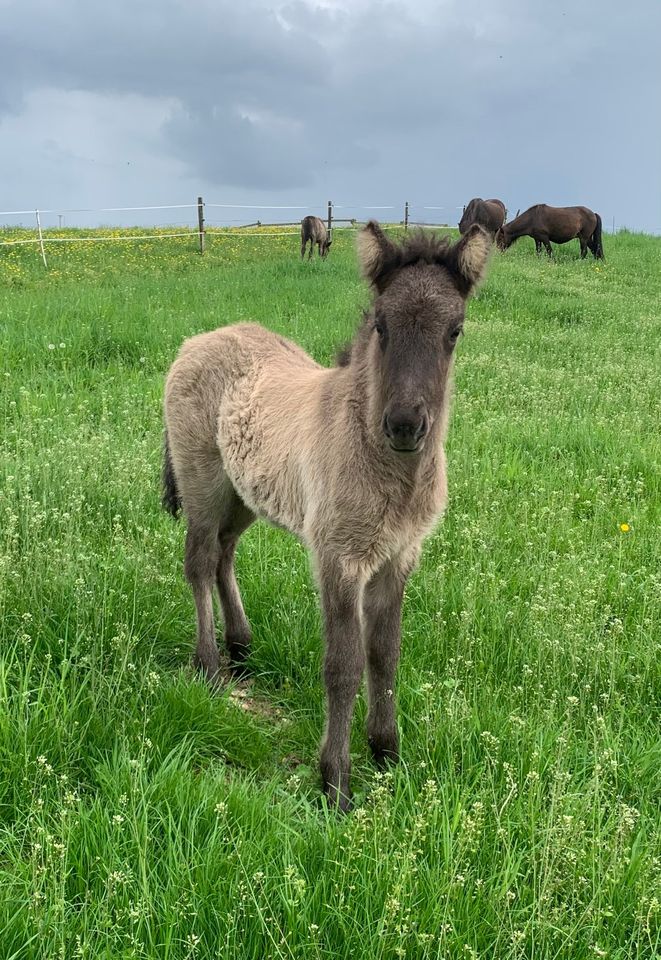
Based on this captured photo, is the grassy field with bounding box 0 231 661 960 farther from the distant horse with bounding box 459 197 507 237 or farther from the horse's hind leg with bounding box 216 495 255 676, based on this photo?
→ the distant horse with bounding box 459 197 507 237

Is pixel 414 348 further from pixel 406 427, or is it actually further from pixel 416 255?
pixel 416 255

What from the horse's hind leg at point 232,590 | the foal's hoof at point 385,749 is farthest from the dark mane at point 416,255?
the foal's hoof at point 385,749

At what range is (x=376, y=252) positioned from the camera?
326 centimetres

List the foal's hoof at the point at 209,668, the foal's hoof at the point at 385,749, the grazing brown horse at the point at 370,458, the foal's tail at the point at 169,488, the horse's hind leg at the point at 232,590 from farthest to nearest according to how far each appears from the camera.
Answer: the foal's tail at the point at 169,488, the horse's hind leg at the point at 232,590, the foal's hoof at the point at 209,668, the foal's hoof at the point at 385,749, the grazing brown horse at the point at 370,458

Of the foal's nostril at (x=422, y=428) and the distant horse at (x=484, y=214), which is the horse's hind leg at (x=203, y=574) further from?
the distant horse at (x=484, y=214)

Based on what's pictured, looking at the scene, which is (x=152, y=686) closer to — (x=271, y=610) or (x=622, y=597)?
(x=271, y=610)

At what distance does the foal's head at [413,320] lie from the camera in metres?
2.87

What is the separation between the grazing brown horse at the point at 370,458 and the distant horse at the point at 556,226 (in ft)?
79.6

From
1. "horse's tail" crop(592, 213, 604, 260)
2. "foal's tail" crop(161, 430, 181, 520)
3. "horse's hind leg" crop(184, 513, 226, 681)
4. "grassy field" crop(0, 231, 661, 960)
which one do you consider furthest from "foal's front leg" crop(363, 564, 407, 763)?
"horse's tail" crop(592, 213, 604, 260)

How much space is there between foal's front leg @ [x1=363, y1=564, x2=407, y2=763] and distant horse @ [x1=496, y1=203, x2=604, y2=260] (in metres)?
24.7

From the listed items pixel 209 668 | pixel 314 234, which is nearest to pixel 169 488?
pixel 209 668

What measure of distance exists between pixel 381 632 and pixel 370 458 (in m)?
0.83

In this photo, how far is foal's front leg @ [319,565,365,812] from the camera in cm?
321

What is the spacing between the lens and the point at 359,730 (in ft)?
12.1
